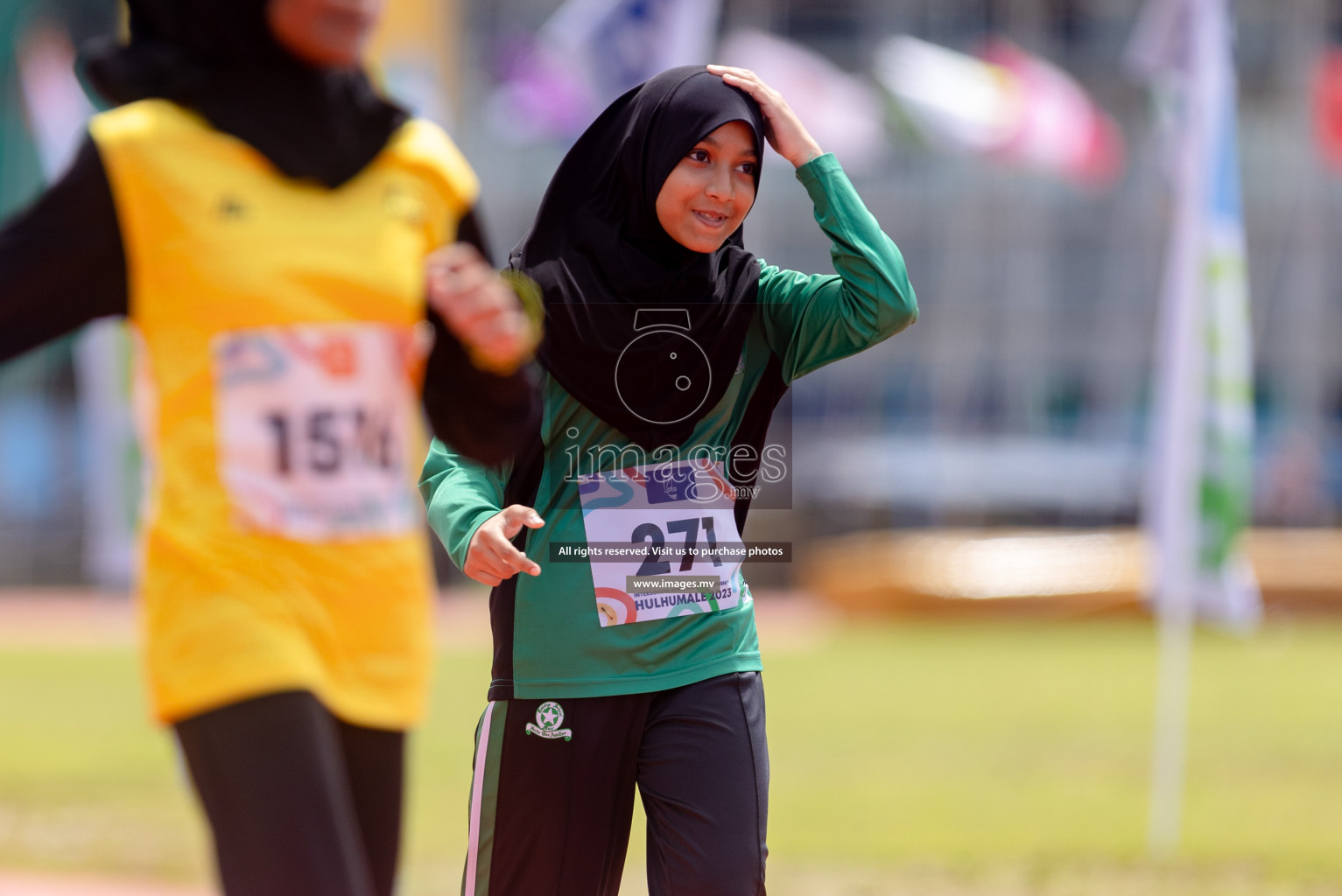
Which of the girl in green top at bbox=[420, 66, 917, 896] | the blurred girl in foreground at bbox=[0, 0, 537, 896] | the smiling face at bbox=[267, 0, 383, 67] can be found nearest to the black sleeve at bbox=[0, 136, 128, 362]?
the blurred girl in foreground at bbox=[0, 0, 537, 896]

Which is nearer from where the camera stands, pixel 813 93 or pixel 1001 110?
pixel 813 93

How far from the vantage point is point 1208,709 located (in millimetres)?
11953

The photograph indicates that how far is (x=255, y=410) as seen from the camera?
2320mm

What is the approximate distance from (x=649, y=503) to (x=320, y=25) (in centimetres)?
120

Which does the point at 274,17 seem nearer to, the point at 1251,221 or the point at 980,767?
the point at 980,767

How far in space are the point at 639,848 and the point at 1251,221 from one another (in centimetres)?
2846

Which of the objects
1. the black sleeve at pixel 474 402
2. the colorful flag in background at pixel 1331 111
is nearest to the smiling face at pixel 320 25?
the black sleeve at pixel 474 402

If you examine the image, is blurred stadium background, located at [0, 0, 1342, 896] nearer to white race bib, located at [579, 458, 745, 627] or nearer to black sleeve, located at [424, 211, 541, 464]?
white race bib, located at [579, 458, 745, 627]

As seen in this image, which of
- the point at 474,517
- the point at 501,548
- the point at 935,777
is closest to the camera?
the point at 501,548

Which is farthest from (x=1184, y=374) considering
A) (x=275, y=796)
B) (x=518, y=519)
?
(x=275, y=796)

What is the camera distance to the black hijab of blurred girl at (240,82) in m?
2.37
